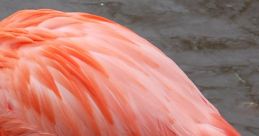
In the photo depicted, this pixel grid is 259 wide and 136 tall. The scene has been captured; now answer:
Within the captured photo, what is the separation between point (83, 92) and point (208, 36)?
104 inches

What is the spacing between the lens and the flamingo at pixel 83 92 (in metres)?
3.35

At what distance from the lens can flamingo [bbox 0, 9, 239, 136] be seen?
3354 millimetres

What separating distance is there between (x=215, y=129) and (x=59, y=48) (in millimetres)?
739

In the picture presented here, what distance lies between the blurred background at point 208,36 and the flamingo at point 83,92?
5.77 ft

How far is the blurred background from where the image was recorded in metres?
5.36

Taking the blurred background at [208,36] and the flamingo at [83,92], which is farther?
the blurred background at [208,36]

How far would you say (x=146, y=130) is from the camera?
3369mm

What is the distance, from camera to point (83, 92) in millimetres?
3357

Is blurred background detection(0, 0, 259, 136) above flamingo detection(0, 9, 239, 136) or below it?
below

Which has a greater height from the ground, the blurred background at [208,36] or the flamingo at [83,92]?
the flamingo at [83,92]

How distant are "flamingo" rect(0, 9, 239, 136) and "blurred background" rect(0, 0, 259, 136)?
176cm

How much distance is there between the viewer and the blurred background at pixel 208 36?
536 centimetres

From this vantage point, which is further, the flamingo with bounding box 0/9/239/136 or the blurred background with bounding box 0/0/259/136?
the blurred background with bounding box 0/0/259/136

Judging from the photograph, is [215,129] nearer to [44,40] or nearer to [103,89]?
[103,89]
